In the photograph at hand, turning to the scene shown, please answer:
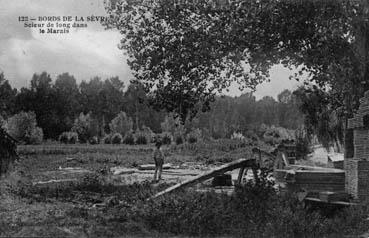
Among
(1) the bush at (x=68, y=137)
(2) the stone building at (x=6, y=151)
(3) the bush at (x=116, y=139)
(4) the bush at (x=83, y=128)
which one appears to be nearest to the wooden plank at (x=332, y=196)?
(2) the stone building at (x=6, y=151)

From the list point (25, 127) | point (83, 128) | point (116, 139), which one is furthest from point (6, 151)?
point (116, 139)

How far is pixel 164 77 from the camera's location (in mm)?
13992

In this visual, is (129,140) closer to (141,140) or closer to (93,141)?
(141,140)

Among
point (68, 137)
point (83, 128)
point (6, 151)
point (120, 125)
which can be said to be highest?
point (120, 125)

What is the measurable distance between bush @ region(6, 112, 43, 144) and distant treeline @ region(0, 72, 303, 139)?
1077mm

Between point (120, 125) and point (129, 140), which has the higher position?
point (120, 125)

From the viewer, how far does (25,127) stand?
38219mm

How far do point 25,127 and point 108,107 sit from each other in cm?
2980

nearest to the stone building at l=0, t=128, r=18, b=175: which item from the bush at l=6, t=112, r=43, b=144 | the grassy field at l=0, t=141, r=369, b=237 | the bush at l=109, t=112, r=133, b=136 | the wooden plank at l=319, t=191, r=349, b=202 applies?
the grassy field at l=0, t=141, r=369, b=237

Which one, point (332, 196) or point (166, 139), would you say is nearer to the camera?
point (332, 196)

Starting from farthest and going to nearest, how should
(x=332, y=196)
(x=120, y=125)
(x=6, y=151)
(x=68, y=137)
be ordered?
(x=120, y=125) → (x=68, y=137) → (x=6, y=151) → (x=332, y=196)

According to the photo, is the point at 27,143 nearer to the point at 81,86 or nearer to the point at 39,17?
the point at 81,86

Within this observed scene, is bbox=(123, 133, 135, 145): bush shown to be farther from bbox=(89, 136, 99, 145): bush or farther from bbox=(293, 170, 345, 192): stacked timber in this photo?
bbox=(293, 170, 345, 192): stacked timber

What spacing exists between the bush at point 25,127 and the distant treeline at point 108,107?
1077 mm
